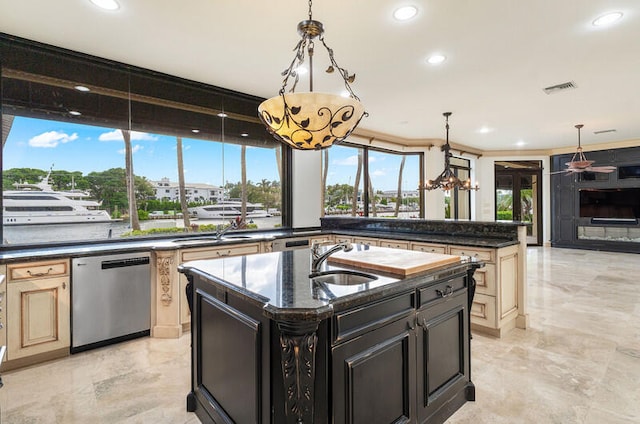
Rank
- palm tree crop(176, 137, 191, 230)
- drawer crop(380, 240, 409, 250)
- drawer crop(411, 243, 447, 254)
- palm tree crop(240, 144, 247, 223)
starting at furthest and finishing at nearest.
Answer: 1. palm tree crop(240, 144, 247, 223)
2. palm tree crop(176, 137, 191, 230)
3. drawer crop(380, 240, 409, 250)
4. drawer crop(411, 243, 447, 254)

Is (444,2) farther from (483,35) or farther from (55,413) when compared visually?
(55,413)

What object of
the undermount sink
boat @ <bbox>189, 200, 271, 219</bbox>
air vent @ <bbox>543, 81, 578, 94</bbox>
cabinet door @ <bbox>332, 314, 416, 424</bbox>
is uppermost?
air vent @ <bbox>543, 81, 578, 94</bbox>

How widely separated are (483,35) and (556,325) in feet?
10.0

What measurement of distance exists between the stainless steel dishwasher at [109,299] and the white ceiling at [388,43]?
206 cm

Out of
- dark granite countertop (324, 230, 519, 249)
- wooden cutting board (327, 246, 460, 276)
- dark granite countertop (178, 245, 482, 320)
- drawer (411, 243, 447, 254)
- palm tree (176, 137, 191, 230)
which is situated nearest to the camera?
dark granite countertop (178, 245, 482, 320)

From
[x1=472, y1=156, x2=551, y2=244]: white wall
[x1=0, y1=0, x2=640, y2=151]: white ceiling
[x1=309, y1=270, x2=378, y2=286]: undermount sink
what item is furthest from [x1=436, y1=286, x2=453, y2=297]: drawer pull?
[x1=472, y1=156, x2=551, y2=244]: white wall

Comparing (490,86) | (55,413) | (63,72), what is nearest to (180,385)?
(55,413)

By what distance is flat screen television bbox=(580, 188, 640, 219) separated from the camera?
820cm

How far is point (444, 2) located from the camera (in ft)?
8.21

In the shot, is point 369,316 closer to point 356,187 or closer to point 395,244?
point 395,244

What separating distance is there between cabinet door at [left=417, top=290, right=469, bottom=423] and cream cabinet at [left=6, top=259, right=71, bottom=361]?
2.93 m

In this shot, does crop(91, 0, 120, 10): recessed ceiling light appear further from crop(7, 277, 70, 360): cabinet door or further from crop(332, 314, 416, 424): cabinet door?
crop(332, 314, 416, 424): cabinet door

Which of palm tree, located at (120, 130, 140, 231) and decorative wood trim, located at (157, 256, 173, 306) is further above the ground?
palm tree, located at (120, 130, 140, 231)

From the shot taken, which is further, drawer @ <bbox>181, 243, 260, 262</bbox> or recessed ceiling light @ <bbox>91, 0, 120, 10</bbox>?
drawer @ <bbox>181, 243, 260, 262</bbox>
